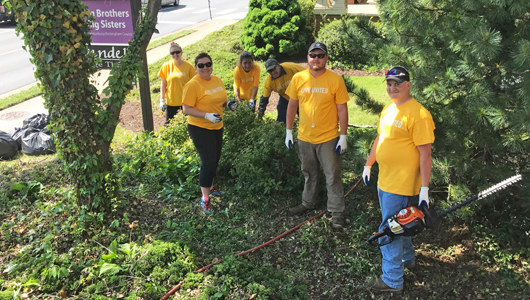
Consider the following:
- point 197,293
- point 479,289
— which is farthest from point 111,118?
point 479,289

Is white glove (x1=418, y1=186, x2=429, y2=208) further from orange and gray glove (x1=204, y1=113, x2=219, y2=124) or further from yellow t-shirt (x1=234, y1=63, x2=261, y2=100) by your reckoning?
yellow t-shirt (x1=234, y1=63, x2=261, y2=100)

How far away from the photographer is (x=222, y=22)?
60.5 ft

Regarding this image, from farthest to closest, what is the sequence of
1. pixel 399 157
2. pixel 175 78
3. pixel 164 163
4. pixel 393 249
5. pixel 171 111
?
pixel 171 111 → pixel 175 78 → pixel 164 163 → pixel 393 249 → pixel 399 157

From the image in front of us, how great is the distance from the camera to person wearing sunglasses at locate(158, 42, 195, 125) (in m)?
6.45

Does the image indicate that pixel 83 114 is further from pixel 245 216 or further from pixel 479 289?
pixel 479 289

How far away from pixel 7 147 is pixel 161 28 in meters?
12.2

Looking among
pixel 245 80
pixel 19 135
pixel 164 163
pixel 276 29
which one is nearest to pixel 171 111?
pixel 245 80

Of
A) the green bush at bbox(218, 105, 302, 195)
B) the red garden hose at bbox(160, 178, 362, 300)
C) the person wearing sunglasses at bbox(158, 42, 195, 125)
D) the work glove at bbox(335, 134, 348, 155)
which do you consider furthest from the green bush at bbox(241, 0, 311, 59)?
the work glove at bbox(335, 134, 348, 155)

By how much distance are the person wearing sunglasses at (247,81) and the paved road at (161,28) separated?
3.85m

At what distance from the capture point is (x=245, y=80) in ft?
21.6

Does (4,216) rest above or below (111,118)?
below

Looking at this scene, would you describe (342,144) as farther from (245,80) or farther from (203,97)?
(245,80)

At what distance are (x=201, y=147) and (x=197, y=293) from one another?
→ 1712 mm

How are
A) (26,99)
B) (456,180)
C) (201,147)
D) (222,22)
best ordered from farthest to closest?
(222,22) < (26,99) < (201,147) < (456,180)
